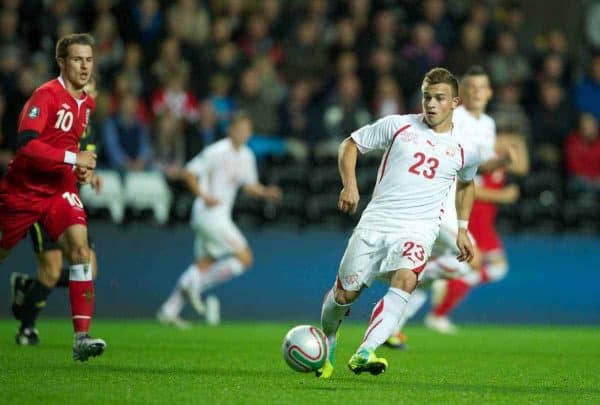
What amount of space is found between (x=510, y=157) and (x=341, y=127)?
6097 millimetres

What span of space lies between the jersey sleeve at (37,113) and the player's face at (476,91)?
4.41 m

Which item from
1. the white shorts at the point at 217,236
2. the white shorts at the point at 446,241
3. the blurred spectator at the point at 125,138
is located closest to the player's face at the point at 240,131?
the white shorts at the point at 217,236

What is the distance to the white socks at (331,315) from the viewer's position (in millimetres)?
7934

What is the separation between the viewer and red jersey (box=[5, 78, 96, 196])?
830cm

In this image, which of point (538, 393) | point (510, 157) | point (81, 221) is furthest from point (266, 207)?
point (538, 393)

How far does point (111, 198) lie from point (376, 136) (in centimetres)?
739

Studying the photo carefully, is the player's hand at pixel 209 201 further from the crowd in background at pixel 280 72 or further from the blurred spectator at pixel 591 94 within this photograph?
the blurred spectator at pixel 591 94

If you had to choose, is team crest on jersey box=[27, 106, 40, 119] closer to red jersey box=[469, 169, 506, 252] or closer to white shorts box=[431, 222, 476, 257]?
white shorts box=[431, 222, 476, 257]

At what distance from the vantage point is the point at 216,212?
1452 centimetres

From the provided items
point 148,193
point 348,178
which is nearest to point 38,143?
point 348,178

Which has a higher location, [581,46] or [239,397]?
[581,46]

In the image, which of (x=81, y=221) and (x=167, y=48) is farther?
(x=167, y=48)

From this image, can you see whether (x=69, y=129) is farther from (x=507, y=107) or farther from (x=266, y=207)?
(x=507, y=107)

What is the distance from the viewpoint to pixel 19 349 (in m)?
9.71
